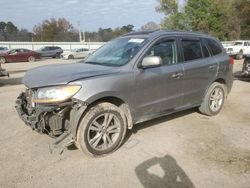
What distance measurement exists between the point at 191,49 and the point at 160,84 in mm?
1329

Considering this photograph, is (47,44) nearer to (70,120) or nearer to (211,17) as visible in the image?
(211,17)

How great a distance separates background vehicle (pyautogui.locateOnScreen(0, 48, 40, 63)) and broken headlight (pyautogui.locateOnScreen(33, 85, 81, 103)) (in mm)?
26110

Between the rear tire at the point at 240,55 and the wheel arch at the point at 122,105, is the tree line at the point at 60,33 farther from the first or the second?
the wheel arch at the point at 122,105

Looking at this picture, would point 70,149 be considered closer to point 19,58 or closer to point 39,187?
point 39,187

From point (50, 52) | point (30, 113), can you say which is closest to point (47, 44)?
point (50, 52)

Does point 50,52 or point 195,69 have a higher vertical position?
point 195,69

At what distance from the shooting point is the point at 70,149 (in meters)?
4.80

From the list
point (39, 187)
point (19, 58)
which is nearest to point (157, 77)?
point (39, 187)

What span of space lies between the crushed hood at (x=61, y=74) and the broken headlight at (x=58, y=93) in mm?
78

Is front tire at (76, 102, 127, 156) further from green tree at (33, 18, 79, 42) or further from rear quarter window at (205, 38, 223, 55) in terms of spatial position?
green tree at (33, 18, 79, 42)

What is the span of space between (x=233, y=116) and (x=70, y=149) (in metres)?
3.88

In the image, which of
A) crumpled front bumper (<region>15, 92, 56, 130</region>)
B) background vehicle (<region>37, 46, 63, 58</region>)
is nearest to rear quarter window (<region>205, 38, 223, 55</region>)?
crumpled front bumper (<region>15, 92, 56, 130</region>)

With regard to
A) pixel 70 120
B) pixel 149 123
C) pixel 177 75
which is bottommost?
pixel 149 123

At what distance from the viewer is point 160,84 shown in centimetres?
511
